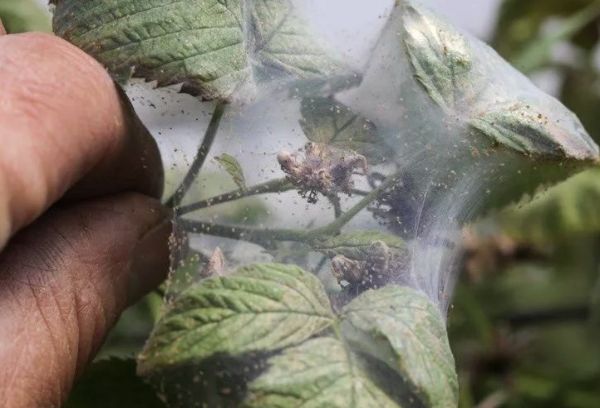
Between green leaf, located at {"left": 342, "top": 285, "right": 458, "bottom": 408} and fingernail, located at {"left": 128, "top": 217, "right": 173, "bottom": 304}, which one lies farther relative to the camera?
fingernail, located at {"left": 128, "top": 217, "right": 173, "bottom": 304}

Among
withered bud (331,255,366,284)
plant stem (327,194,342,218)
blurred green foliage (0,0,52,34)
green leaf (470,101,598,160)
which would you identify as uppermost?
green leaf (470,101,598,160)

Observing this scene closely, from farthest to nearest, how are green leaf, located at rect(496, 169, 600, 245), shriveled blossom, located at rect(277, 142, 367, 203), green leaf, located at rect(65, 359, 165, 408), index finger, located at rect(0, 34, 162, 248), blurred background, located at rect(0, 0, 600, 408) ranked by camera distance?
green leaf, located at rect(496, 169, 600, 245) → blurred background, located at rect(0, 0, 600, 408) → green leaf, located at rect(65, 359, 165, 408) → shriveled blossom, located at rect(277, 142, 367, 203) → index finger, located at rect(0, 34, 162, 248)

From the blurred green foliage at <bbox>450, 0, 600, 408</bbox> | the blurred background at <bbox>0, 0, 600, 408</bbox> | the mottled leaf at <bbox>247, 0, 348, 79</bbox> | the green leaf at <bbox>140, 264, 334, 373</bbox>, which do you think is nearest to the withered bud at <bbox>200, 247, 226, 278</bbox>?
the green leaf at <bbox>140, 264, 334, 373</bbox>

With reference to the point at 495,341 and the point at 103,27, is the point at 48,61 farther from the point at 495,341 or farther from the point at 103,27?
the point at 495,341

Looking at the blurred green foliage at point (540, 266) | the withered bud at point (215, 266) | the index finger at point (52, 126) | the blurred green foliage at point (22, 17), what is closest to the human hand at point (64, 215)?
the index finger at point (52, 126)

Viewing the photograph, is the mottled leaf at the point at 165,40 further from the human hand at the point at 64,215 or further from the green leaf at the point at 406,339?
the green leaf at the point at 406,339

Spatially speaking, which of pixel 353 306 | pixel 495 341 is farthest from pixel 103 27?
pixel 495 341

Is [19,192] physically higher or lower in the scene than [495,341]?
higher

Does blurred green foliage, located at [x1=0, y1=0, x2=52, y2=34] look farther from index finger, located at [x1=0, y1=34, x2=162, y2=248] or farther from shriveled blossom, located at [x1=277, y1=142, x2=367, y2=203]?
shriveled blossom, located at [x1=277, y1=142, x2=367, y2=203]

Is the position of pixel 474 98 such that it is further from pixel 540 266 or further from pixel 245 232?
pixel 540 266
